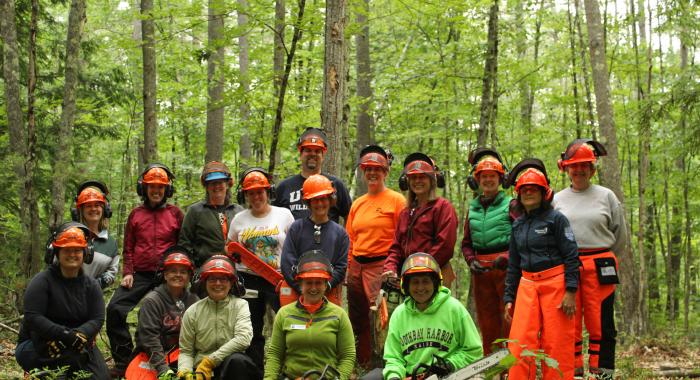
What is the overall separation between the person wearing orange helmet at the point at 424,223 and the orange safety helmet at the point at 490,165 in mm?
396

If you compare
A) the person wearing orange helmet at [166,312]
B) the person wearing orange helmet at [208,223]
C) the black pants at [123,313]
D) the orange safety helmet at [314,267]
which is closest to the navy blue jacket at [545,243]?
the orange safety helmet at [314,267]

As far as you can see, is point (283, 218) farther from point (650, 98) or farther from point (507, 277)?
point (650, 98)

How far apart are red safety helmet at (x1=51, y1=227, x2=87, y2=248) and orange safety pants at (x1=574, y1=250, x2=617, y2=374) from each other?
14.7ft

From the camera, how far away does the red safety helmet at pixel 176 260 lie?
5832mm

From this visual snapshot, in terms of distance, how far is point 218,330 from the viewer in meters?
5.53

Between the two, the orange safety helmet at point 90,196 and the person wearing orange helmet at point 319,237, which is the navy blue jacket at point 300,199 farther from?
the orange safety helmet at point 90,196

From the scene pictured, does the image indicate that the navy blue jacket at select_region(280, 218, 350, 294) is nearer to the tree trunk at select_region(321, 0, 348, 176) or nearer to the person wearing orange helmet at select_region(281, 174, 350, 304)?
the person wearing orange helmet at select_region(281, 174, 350, 304)

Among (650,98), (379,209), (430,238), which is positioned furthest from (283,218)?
(650,98)

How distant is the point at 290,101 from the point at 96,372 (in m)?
9.22

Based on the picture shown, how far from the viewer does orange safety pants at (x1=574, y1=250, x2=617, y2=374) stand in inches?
220

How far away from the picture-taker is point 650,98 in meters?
9.35

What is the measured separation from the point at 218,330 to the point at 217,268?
56 cm

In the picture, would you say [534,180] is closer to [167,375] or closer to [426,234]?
[426,234]

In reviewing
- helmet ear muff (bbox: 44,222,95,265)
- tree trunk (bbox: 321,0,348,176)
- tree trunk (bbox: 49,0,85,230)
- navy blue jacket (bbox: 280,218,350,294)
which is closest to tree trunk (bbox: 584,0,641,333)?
tree trunk (bbox: 321,0,348,176)
